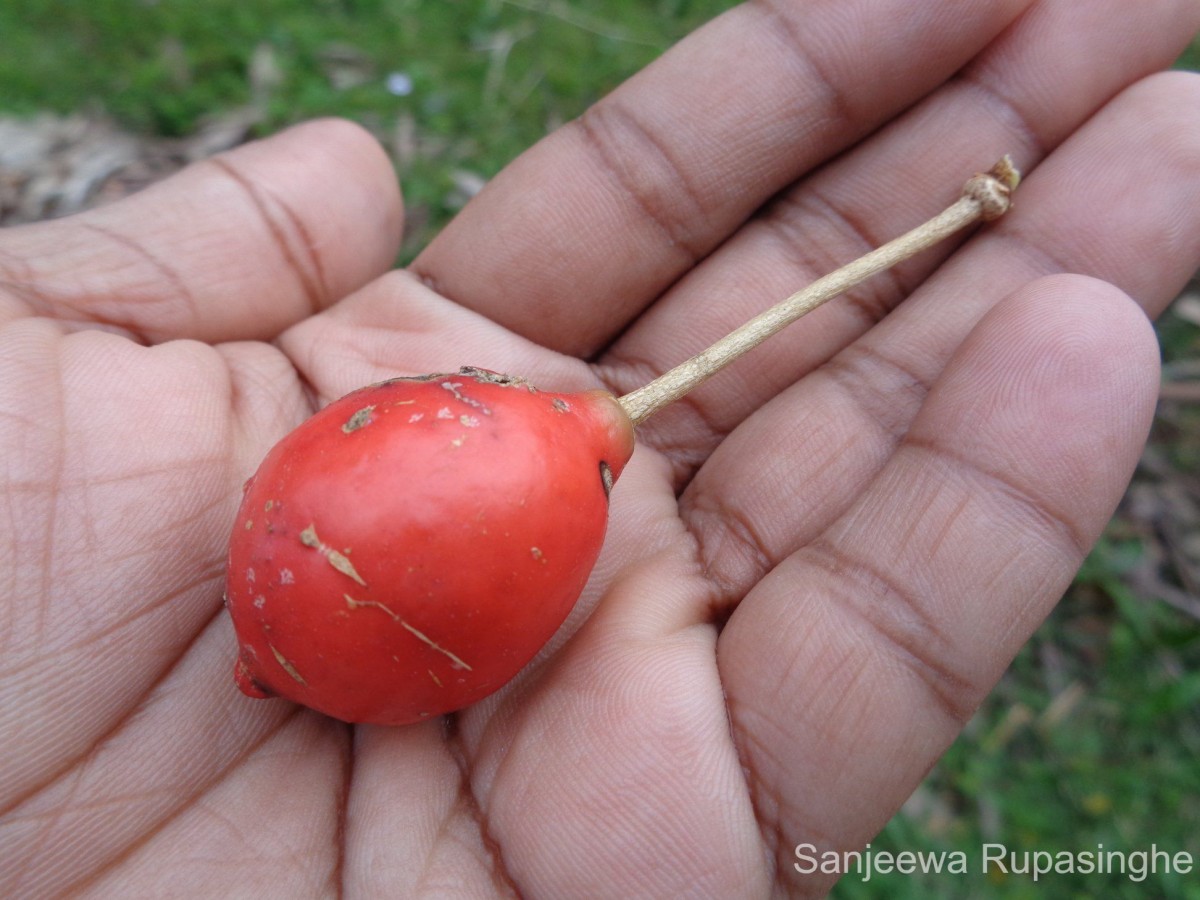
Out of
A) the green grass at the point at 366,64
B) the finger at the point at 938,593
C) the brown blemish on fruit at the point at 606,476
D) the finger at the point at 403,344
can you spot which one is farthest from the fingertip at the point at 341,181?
the finger at the point at 938,593

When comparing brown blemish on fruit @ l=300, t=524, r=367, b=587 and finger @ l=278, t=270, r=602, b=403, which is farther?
finger @ l=278, t=270, r=602, b=403

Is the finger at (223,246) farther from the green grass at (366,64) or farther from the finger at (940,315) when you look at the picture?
the finger at (940,315)

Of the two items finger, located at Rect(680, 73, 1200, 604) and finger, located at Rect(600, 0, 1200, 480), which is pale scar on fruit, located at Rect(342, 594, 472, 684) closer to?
finger, located at Rect(680, 73, 1200, 604)

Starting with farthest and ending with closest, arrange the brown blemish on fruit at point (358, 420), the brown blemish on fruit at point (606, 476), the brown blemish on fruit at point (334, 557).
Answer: the brown blemish on fruit at point (606, 476), the brown blemish on fruit at point (358, 420), the brown blemish on fruit at point (334, 557)

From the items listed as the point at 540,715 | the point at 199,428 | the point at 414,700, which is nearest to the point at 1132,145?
the point at 540,715

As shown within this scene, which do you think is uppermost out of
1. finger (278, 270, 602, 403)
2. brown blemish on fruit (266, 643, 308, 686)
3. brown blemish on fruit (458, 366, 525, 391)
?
brown blemish on fruit (458, 366, 525, 391)

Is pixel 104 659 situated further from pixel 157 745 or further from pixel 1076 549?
pixel 1076 549

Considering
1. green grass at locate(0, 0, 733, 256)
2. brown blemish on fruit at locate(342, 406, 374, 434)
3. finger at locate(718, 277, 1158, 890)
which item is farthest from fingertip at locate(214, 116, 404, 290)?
finger at locate(718, 277, 1158, 890)
